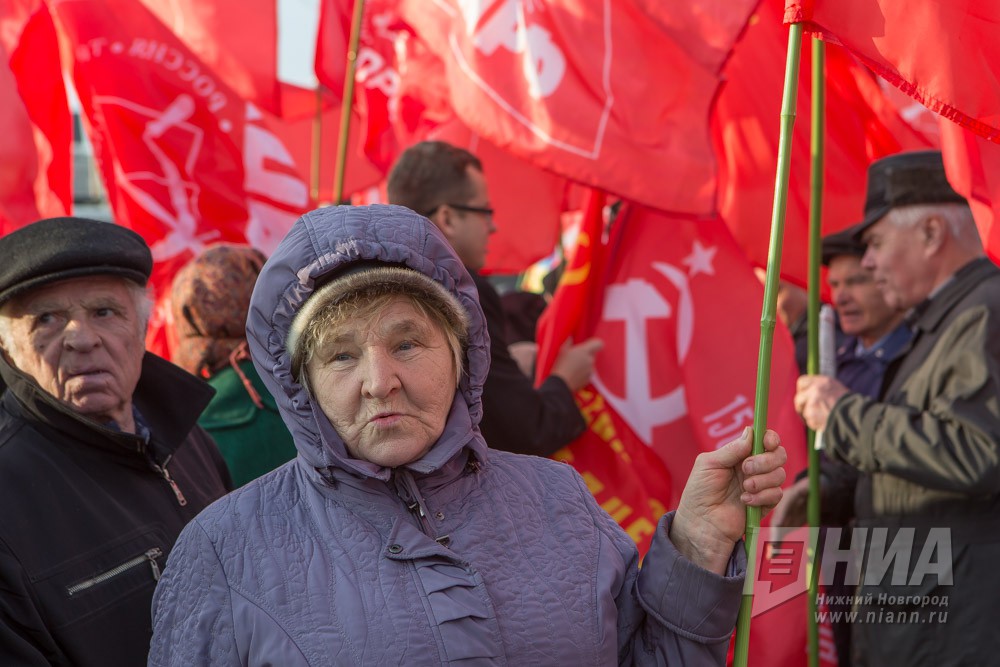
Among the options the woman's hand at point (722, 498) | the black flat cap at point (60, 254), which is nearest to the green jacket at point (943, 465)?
the woman's hand at point (722, 498)

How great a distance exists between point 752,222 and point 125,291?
9.11ft

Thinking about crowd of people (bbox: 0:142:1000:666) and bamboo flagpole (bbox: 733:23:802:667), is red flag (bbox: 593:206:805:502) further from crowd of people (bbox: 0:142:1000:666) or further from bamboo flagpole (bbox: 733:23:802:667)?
bamboo flagpole (bbox: 733:23:802:667)

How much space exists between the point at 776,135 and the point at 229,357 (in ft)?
8.03

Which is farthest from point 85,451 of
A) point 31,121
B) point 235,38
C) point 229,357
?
point 235,38

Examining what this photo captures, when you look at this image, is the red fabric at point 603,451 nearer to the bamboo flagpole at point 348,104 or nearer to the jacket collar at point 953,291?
the jacket collar at point 953,291

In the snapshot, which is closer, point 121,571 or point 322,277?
point 322,277

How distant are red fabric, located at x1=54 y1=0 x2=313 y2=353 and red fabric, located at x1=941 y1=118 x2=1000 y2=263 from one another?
3.74 m

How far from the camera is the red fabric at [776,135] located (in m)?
4.48

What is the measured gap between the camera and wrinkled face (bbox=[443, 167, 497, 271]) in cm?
386

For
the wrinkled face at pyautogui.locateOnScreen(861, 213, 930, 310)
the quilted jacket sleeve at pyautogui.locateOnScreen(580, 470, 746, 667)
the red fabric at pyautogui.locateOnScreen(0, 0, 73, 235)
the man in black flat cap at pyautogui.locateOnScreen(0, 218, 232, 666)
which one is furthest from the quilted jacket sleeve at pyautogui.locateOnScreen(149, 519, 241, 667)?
the red fabric at pyautogui.locateOnScreen(0, 0, 73, 235)

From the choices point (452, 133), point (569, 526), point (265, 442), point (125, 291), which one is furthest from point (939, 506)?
point (452, 133)

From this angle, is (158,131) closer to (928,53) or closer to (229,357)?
(229,357)

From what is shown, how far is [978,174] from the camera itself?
257 centimetres

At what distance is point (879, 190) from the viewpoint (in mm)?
3676
